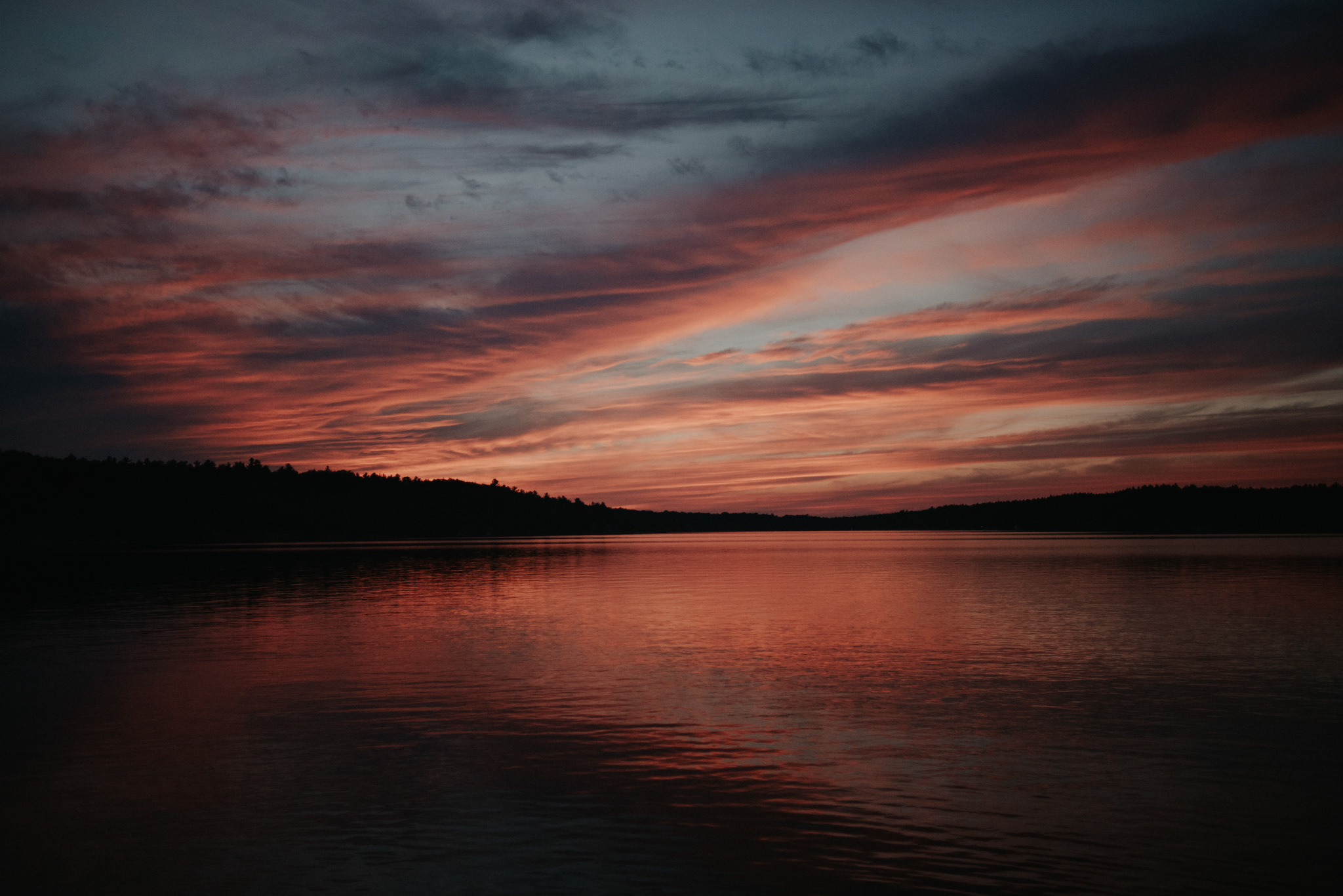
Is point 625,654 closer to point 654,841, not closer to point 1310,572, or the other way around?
point 654,841

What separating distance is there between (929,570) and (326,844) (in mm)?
78489

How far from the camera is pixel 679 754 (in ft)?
61.9

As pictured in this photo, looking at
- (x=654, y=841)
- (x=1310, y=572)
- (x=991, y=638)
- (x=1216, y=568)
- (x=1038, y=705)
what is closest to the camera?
(x=654, y=841)

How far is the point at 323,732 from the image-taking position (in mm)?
21125

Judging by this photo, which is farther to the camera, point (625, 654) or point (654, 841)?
point (625, 654)

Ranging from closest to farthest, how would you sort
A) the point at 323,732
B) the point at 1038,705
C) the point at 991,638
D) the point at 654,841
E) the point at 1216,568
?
the point at 654,841, the point at 323,732, the point at 1038,705, the point at 991,638, the point at 1216,568

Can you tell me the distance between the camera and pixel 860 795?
1587 centimetres

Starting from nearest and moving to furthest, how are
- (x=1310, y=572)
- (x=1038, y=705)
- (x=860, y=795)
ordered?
(x=860, y=795)
(x=1038, y=705)
(x=1310, y=572)

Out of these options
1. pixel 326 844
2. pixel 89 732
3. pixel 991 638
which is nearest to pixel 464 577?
pixel 991 638

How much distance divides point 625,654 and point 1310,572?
71.8m

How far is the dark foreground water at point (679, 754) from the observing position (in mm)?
12852

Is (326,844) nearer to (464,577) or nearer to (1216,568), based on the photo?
(464,577)

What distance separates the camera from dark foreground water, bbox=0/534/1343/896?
12.9m

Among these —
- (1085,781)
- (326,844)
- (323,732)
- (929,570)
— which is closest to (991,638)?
(1085,781)
